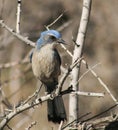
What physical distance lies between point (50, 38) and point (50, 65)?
35 centimetres

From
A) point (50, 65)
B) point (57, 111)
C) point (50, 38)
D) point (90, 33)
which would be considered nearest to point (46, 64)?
point (50, 65)

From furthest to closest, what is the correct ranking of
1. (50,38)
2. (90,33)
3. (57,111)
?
(90,33) < (50,38) < (57,111)

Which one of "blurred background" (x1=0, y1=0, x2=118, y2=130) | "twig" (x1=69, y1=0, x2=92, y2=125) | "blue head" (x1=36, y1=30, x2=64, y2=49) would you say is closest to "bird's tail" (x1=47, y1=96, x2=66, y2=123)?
"twig" (x1=69, y1=0, x2=92, y2=125)

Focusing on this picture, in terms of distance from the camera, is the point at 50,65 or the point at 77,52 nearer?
the point at 77,52

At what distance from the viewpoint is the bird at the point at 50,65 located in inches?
245

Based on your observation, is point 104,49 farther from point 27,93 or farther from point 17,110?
point 17,110

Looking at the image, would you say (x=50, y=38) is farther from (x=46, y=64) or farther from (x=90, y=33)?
(x=90, y=33)

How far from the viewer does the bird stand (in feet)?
20.4

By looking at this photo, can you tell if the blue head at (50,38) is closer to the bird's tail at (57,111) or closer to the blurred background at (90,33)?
the bird's tail at (57,111)

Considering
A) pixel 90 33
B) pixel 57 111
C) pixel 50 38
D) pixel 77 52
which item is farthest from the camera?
pixel 90 33

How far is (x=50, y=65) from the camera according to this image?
20.7 feet

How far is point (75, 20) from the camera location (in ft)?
47.3

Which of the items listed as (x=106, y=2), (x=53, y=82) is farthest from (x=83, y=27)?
(x=106, y=2)

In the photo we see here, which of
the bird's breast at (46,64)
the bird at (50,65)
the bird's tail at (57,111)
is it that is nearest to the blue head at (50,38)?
the bird at (50,65)
